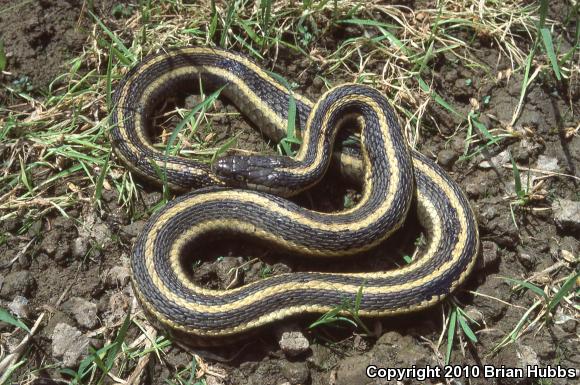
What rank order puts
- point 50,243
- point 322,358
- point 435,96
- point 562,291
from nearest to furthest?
1. point 562,291
2. point 322,358
3. point 50,243
4. point 435,96

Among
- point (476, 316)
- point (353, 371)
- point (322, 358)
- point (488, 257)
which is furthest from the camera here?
point (488, 257)

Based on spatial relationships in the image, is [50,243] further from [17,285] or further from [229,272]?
[229,272]

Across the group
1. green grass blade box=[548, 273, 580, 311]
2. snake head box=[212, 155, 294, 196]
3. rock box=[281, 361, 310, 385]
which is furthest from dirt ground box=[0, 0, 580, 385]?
snake head box=[212, 155, 294, 196]

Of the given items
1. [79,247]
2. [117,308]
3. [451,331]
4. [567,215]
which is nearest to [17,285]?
[79,247]

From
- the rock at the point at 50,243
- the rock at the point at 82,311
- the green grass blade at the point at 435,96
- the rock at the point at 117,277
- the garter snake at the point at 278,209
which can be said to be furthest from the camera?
the green grass blade at the point at 435,96

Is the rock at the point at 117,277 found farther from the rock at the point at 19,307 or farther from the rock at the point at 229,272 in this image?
the rock at the point at 229,272

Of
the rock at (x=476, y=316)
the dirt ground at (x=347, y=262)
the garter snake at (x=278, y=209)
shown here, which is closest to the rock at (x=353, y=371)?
the dirt ground at (x=347, y=262)

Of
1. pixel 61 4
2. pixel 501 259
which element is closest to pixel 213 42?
pixel 61 4

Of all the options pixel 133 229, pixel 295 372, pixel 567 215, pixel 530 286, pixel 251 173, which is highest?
pixel 251 173

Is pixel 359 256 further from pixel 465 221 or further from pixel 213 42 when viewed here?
pixel 213 42
